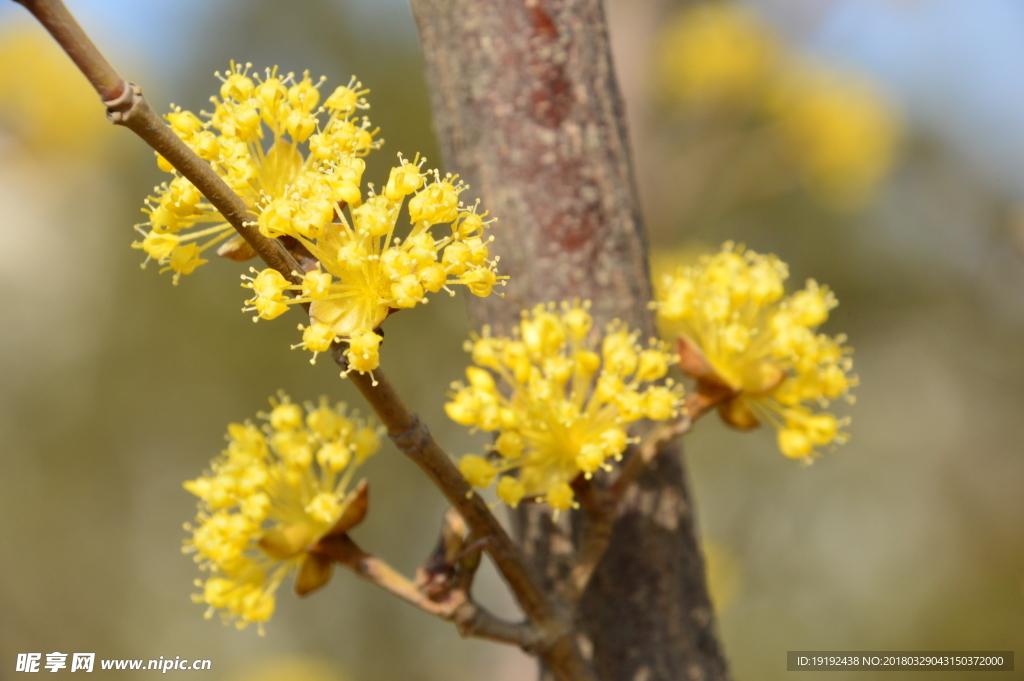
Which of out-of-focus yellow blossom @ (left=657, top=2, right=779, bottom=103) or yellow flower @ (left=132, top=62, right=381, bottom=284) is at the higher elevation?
out-of-focus yellow blossom @ (left=657, top=2, right=779, bottom=103)

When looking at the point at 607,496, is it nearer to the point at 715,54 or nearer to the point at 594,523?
the point at 594,523

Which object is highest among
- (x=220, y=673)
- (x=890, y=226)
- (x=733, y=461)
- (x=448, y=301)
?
(x=890, y=226)

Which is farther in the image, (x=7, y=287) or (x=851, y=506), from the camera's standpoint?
(x=851, y=506)

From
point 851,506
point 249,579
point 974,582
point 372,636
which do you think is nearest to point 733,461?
point 851,506

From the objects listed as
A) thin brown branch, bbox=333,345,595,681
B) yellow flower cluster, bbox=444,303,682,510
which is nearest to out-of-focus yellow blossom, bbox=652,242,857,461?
yellow flower cluster, bbox=444,303,682,510

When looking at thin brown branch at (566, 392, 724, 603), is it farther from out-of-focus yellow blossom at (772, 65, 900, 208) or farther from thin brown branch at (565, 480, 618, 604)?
out-of-focus yellow blossom at (772, 65, 900, 208)

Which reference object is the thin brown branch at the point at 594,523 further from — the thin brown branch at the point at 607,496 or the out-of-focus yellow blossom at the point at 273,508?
the out-of-focus yellow blossom at the point at 273,508

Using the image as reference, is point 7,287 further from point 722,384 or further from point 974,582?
point 974,582

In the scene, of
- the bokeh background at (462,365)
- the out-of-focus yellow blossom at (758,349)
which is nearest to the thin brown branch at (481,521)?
the out-of-focus yellow blossom at (758,349)
